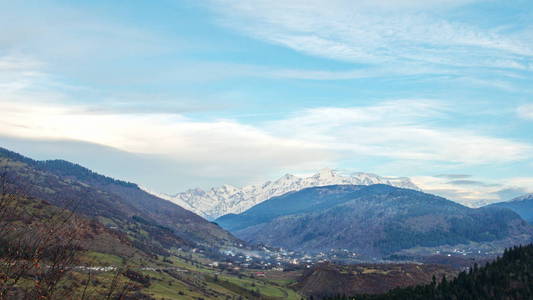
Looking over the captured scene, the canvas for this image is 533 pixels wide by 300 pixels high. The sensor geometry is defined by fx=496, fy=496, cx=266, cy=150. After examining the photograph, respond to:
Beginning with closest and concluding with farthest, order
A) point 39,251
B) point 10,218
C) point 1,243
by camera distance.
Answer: point 39,251 < point 10,218 < point 1,243

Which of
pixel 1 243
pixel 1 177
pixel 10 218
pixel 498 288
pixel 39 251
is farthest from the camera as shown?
pixel 498 288

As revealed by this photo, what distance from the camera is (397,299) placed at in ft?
642

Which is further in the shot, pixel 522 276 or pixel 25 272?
pixel 522 276

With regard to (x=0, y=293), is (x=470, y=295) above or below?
below

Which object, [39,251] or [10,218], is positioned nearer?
[39,251]

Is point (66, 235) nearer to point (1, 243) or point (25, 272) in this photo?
point (25, 272)

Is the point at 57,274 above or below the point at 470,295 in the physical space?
above

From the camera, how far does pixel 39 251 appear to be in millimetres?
19578

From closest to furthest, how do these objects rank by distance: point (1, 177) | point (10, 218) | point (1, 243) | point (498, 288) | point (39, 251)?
point (39, 251) → point (1, 177) → point (10, 218) → point (1, 243) → point (498, 288)

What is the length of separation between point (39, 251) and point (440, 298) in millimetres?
198171

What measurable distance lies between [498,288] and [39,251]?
675 ft

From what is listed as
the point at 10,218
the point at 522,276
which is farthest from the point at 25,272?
the point at 522,276

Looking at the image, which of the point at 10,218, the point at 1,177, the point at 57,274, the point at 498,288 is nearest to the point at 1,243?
the point at 10,218

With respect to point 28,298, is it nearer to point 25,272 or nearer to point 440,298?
point 25,272
